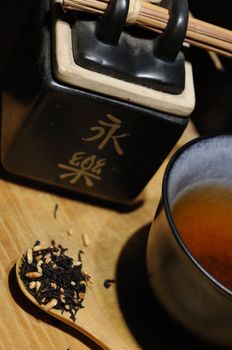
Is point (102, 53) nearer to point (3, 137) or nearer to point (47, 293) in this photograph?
point (3, 137)

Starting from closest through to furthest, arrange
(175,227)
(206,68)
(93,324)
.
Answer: (175,227)
(93,324)
(206,68)

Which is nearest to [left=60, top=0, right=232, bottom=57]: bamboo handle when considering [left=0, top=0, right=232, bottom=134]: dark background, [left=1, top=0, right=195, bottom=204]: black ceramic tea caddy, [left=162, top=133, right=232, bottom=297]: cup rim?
[left=1, top=0, right=195, bottom=204]: black ceramic tea caddy

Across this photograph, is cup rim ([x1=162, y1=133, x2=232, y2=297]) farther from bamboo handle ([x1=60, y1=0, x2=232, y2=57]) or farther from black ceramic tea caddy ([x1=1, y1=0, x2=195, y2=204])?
bamboo handle ([x1=60, y1=0, x2=232, y2=57])

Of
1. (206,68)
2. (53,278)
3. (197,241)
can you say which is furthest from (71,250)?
(206,68)

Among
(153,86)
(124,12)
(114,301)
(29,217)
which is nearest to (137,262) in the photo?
(114,301)

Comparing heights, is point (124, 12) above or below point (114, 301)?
above

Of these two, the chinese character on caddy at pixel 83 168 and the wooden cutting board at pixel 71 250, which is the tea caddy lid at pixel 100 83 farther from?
the wooden cutting board at pixel 71 250

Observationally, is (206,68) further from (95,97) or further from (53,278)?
(53,278)
